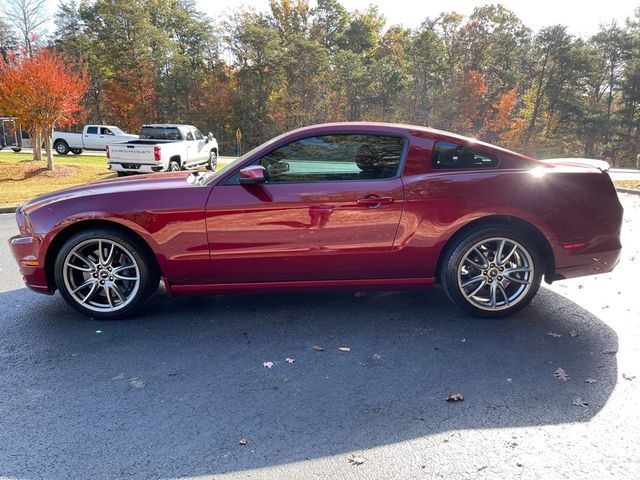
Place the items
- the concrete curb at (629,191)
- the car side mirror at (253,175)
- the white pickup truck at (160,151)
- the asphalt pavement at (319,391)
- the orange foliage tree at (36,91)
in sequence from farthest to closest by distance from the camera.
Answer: the orange foliage tree at (36,91), the white pickup truck at (160,151), the concrete curb at (629,191), the car side mirror at (253,175), the asphalt pavement at (319,391)

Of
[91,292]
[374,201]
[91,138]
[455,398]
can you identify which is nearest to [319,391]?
[455,398]

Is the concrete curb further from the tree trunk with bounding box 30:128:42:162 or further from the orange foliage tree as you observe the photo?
the tree trunk with bounding box 30:128:42:162

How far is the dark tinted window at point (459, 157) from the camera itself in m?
3.88

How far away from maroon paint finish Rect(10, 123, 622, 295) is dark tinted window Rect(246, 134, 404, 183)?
0.23ft

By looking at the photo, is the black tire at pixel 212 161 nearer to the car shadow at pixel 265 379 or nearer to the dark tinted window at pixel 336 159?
the car shadow at pixel 265 379

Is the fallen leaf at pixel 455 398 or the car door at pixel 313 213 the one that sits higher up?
the car door at pixel 313 213

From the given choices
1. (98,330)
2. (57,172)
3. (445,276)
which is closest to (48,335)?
(98,330)

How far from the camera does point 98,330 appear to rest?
3.72 m

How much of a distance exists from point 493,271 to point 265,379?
2125 mm

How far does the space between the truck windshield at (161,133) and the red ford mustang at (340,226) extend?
13469mm

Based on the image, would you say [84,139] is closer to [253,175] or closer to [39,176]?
[39,176]

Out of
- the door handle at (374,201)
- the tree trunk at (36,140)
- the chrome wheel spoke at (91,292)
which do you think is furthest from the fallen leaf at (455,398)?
the tree trunk at (36,140)

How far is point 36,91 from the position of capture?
16.0m

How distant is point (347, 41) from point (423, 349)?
169ft
